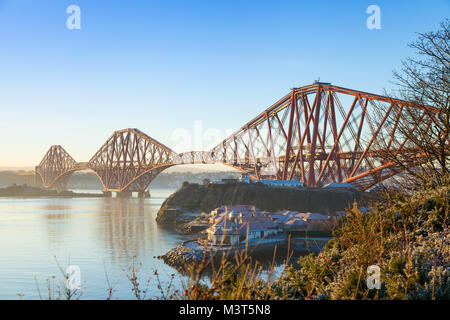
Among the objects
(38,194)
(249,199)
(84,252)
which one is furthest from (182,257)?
(38,194)

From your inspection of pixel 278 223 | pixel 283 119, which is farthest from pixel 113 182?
pixel 278 223

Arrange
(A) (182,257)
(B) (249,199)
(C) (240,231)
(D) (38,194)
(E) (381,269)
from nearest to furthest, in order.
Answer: (E) (381,269) < (A) (182,257) < (C) (240,231) < (B) (249,199) < (D) (38,194)

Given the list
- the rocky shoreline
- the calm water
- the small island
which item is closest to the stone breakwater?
the small island

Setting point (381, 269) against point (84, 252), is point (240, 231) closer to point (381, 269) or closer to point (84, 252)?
point (84, 252)

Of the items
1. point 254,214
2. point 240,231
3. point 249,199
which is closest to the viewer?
point 240,231

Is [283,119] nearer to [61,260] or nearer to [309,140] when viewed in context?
[309,140]

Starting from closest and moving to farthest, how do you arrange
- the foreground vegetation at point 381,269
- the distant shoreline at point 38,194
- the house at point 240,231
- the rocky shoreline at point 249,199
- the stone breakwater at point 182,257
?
the foreground vegetation at point 381,269 → the stone breakwater at point 182,257 → the house at point 240,231 → the rocky shoreline at point 249,199 → the distant shoreline at point 38,194

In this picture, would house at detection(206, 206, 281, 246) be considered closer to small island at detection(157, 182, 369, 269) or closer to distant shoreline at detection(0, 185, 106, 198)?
small island at detection(157, 182, 369, 269)

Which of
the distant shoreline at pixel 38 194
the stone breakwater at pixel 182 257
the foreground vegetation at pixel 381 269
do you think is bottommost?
the distant shoreline at pixel 38 194

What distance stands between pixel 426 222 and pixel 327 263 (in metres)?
2.52

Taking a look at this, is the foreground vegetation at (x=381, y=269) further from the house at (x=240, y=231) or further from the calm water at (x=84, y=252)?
the house at (x=240, y=231)

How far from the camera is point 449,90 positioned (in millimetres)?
12039

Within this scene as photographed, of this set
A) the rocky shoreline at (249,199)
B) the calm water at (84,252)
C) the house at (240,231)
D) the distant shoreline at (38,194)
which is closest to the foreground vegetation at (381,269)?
the calm water at (84,252)
